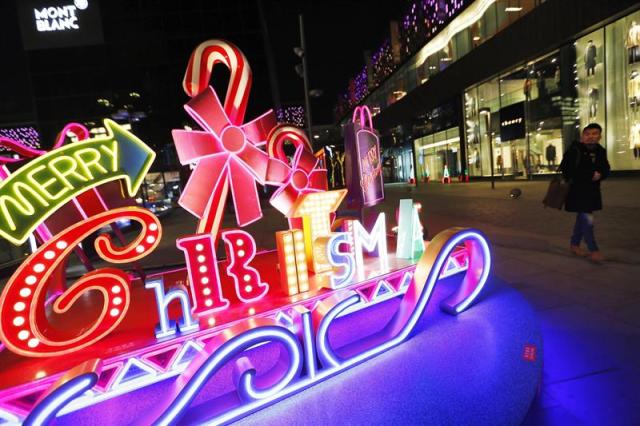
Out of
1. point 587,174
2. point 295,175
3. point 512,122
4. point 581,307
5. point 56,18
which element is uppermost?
point 56,18

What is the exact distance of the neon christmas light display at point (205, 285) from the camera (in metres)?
2.84

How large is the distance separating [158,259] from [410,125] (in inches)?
1059

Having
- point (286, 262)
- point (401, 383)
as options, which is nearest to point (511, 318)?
point (401, 383)

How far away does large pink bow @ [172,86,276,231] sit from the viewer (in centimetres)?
452

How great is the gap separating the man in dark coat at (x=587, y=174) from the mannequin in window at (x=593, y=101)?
11.3 meters

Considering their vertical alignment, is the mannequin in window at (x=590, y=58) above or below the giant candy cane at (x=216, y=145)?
above

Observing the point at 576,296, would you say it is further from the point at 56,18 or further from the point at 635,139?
the point at 56,18

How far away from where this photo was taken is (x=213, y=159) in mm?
4652

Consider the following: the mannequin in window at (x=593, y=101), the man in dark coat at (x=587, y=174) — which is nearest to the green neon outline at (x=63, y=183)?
the man in dark coat at (x=587, y=174)

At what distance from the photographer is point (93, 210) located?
373cm

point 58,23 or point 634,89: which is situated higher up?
point 58,23

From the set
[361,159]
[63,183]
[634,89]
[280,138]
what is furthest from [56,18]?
[634,89]

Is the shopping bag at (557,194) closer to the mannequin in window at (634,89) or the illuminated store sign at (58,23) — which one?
the mannequin in window at (634,89)

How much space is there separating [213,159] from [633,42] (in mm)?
A: 15779
